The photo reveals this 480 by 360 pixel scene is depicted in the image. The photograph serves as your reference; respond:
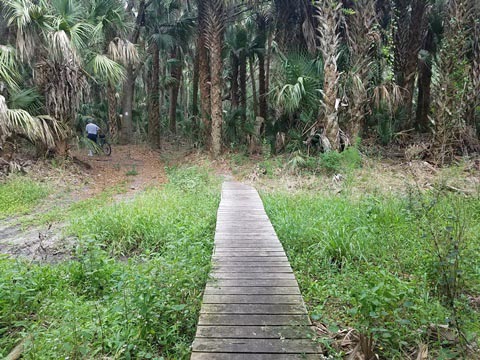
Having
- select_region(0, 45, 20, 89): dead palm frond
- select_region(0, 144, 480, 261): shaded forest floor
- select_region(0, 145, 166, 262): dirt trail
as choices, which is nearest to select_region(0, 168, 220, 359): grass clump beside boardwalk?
select_region(0, 145, 166, 262): dirt trail

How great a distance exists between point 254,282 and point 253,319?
0.67 m

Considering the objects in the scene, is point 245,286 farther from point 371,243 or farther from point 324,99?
point 324,99

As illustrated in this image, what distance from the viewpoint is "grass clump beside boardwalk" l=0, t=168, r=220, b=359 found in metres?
2.83

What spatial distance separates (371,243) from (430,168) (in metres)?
5.84

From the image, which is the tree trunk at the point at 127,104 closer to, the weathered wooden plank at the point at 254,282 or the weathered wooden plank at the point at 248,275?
the weathered wooden plank at the point at 248,275

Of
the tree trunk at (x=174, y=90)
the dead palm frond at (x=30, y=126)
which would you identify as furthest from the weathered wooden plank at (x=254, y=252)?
the tree trunk at (x=174, y=90)

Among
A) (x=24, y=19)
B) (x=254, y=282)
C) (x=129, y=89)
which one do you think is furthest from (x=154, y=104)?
(x=254, y=282)

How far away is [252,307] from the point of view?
2.98 meters

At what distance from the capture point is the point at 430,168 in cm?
907

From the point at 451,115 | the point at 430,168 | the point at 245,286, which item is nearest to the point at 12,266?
the point at 245,286

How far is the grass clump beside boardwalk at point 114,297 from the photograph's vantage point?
2828mm

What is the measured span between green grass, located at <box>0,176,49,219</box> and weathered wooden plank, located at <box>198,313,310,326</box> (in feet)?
20.7

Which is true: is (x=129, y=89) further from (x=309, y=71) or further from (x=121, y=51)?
(x=309, y=71)

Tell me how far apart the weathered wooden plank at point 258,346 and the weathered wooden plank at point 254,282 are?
2.92 feet
